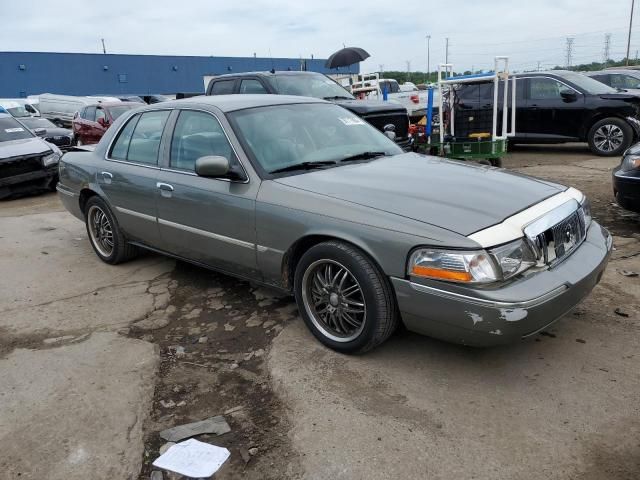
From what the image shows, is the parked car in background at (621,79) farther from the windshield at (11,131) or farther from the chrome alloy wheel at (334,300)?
the chrome alloy wheel at (334,300)

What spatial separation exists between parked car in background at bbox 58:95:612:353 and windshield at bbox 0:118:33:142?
634 centimetres

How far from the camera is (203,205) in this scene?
13.3 ft

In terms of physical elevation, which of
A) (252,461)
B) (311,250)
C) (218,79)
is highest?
(218,79)

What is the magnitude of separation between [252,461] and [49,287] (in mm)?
3253

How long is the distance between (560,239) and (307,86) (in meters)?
7.06

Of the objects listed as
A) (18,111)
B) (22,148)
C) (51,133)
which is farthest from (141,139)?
(18,111)

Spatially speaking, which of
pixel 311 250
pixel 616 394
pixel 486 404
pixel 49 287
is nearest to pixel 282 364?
pixel 311 250

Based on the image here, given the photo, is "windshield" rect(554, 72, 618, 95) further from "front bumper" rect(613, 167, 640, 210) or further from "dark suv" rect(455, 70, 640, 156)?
"front bumper" rect(613, 167, 640, 210)

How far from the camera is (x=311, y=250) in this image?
133 inches

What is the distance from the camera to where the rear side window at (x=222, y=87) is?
963 cm

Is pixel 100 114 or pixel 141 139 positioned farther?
pixel 100 114

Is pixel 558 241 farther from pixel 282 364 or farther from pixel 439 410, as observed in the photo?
pixel 282 364

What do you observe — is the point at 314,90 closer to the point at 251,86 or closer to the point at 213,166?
the point at 251,86

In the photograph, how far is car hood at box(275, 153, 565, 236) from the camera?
9.98 feet
